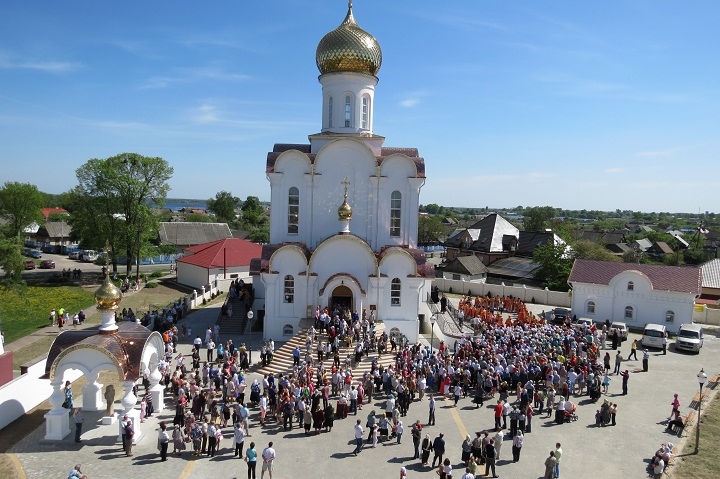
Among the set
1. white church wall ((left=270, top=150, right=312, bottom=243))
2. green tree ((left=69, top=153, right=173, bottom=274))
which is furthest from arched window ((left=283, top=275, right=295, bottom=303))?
green tree ((left=69, top=153, right=173, bottom=274))

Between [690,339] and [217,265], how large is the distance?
29.5 metres

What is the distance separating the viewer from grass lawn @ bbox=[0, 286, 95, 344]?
89.5ft

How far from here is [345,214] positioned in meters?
24.8

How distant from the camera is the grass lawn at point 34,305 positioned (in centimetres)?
2727

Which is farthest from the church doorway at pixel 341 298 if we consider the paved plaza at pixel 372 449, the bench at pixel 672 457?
the bench at pixel 672 457

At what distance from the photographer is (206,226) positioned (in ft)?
199

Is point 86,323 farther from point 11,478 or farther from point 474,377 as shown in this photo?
point 474,377

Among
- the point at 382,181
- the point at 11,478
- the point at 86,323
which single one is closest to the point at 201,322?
the point at 86,323

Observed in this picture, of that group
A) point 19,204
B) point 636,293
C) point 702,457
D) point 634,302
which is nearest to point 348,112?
point 636,293

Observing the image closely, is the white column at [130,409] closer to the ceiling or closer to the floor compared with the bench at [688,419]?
closer to the ceiling

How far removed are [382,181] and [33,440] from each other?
17181 mm

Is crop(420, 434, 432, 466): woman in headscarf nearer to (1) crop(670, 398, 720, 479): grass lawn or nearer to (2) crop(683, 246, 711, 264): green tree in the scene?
(1) crop(670, 398, 720, 479): grass lawn

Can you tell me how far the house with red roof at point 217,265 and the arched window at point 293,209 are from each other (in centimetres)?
1377

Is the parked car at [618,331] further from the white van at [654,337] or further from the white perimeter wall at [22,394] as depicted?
the white perimeter wall at [22,394]
